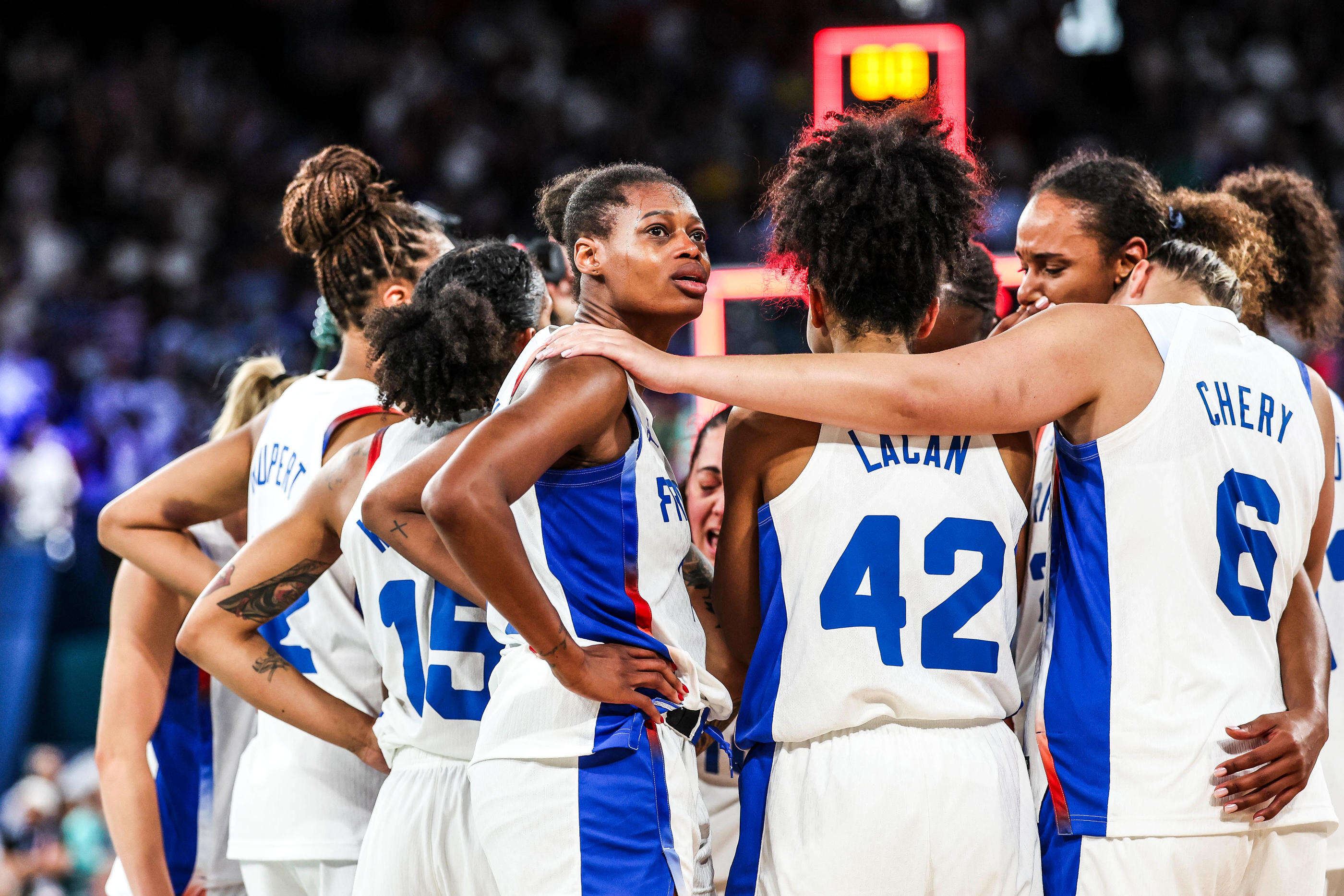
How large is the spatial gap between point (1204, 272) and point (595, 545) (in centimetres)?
145

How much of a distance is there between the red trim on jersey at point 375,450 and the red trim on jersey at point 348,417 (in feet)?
0.89

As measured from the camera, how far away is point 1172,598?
7.19 ft

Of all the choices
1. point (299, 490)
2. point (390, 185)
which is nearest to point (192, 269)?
point (390, 185)

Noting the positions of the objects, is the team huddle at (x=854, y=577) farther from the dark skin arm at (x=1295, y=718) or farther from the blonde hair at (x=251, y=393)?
the blonde hair at (x=251, y=393)

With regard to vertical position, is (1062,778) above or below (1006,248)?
below

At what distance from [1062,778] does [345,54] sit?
12.1 meters

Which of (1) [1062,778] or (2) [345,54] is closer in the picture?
(1) [1062,778]

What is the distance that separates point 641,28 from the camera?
12.5m

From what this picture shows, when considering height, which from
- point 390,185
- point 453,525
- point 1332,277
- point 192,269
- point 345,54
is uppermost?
point 345,54

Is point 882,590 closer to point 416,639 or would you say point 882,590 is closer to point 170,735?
point 416,639

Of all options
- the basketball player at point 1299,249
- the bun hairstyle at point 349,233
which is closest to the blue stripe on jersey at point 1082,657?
the basketball player at point 1299,249

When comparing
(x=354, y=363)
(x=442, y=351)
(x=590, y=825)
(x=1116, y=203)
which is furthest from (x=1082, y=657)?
(x=354, y=363)

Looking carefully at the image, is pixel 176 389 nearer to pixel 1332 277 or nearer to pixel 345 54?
pixel 345 54

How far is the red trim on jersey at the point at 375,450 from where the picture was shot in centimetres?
268
